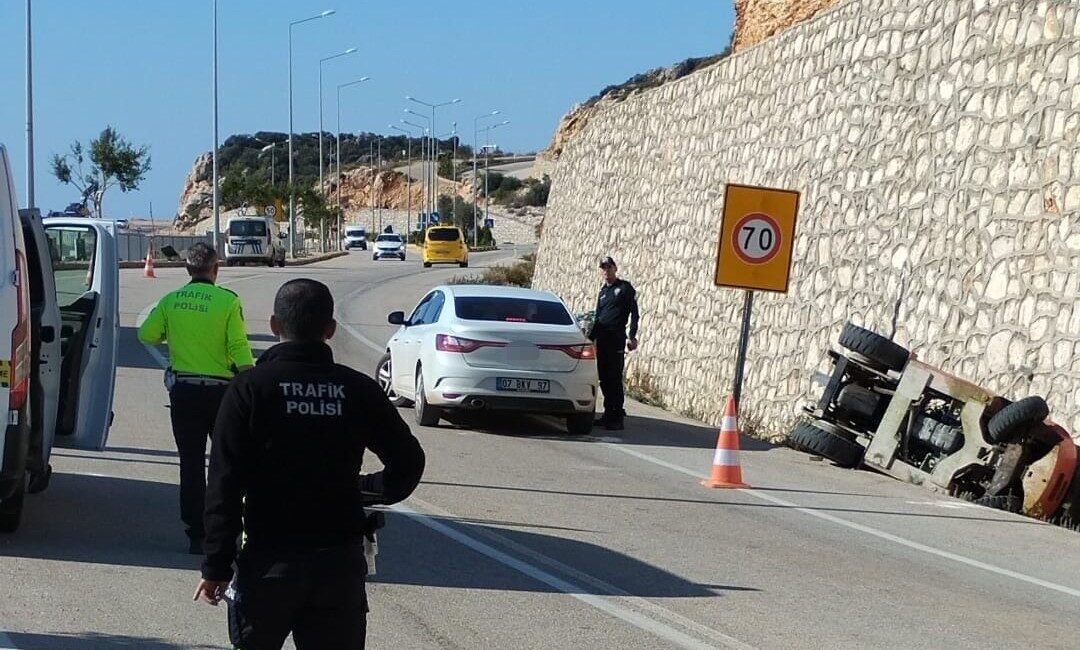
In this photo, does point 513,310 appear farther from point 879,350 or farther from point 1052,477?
point 1052,477

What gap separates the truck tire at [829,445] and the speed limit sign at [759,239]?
1.41 meters

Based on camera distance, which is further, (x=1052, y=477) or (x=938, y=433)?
(x=938, y=433)

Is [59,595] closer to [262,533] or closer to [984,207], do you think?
[262,533]

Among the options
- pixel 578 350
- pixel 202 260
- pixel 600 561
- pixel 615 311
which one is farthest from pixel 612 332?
pixel 202 260

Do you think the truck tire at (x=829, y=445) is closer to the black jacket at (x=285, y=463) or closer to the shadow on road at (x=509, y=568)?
the shadow on road at (x=509, y=568)

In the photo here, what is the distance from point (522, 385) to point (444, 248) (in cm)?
5344

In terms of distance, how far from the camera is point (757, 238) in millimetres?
15445

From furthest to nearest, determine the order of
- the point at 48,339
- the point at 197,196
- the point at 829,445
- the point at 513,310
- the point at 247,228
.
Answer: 1. the point at 197,196
2. the point at 247,228
3. the point at 513,310
4. the point at 829,445
5. the point at 48,339

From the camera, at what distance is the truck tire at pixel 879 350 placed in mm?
14812

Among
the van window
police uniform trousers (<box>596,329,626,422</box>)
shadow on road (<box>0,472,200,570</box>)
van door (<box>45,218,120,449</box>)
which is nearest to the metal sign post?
police uniform trousers (<box>596,329,626,422</box>)

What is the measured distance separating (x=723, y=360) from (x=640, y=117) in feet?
26.2

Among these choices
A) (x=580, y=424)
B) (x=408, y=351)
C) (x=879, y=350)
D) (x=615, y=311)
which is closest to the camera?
(x=879, y=350)

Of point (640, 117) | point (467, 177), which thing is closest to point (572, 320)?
point (640, 117)

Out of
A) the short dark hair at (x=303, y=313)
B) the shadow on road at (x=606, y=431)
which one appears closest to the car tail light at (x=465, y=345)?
the shadow on road at (x=606, y=431)
